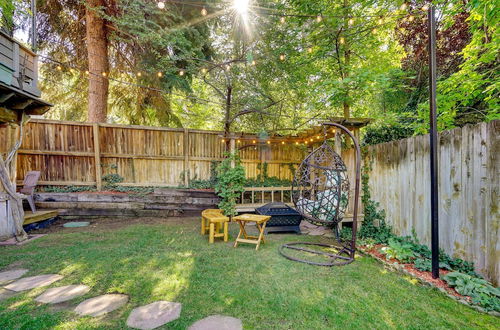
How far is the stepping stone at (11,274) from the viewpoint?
2.65 metres

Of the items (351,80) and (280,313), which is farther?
(351,80)

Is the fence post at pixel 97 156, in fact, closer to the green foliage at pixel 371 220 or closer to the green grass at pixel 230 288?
the green grass at pixel 230 288

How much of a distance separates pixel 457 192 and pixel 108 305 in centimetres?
428

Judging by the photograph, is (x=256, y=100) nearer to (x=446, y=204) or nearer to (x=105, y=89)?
(x=105, y=89)

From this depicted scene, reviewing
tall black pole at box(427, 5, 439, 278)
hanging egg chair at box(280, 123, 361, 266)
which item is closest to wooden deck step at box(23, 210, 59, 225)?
hanging egg chair at box(280, 123, 361, 266)

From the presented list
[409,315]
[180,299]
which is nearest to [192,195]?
[180,299]

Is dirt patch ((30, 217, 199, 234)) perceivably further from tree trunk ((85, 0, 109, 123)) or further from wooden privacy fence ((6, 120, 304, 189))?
tree trunk ((85, 0, 109, 123))

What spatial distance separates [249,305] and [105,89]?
7.41 meters

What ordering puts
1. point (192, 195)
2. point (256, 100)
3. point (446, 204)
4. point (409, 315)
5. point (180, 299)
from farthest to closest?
1. point (256, 100)
2. point (192, 195)
3. point (446, 204)
4. point (180, 299)
5. point (409, 315)

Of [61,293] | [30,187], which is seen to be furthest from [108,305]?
[30,187]

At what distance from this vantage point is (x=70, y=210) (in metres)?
5.59

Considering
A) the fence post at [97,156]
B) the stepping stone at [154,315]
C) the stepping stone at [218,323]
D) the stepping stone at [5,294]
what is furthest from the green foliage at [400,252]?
the fence post at [97,156]

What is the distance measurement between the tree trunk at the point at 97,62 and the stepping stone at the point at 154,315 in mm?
6396

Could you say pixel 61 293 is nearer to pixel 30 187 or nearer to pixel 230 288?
pixel 230 288
